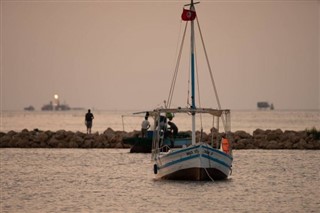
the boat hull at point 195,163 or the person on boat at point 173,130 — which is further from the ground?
the person on boat at point 173,130

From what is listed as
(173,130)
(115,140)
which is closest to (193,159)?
(173,130)

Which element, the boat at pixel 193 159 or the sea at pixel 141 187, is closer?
the sea at pixel 141 187

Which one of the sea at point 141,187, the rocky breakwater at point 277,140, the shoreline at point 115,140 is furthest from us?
the shoreline at point 115,140

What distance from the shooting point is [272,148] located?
2441 inches

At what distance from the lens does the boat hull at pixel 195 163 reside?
37.8 meters

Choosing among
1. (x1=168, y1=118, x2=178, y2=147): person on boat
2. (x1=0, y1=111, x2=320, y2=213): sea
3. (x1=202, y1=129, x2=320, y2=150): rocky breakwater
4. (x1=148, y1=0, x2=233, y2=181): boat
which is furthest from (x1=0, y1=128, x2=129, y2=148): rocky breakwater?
(x1=148, y1=0, x2=233, y2=181): boat

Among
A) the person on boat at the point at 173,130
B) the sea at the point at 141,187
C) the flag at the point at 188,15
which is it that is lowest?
the sea at the point at 141,187

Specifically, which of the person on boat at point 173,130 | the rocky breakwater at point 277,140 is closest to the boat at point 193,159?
the person on boat at point 173,130

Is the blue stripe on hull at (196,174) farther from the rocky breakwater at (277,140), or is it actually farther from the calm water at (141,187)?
the rocky breakwater at (277,140)

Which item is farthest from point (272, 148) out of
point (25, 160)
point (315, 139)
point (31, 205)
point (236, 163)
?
point (31, 205)

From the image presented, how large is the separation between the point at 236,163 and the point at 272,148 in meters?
12.6

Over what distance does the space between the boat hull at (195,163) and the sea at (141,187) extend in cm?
34

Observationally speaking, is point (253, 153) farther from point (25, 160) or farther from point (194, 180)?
point (194, 180)

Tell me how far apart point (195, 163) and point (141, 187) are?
2162 millimetres
